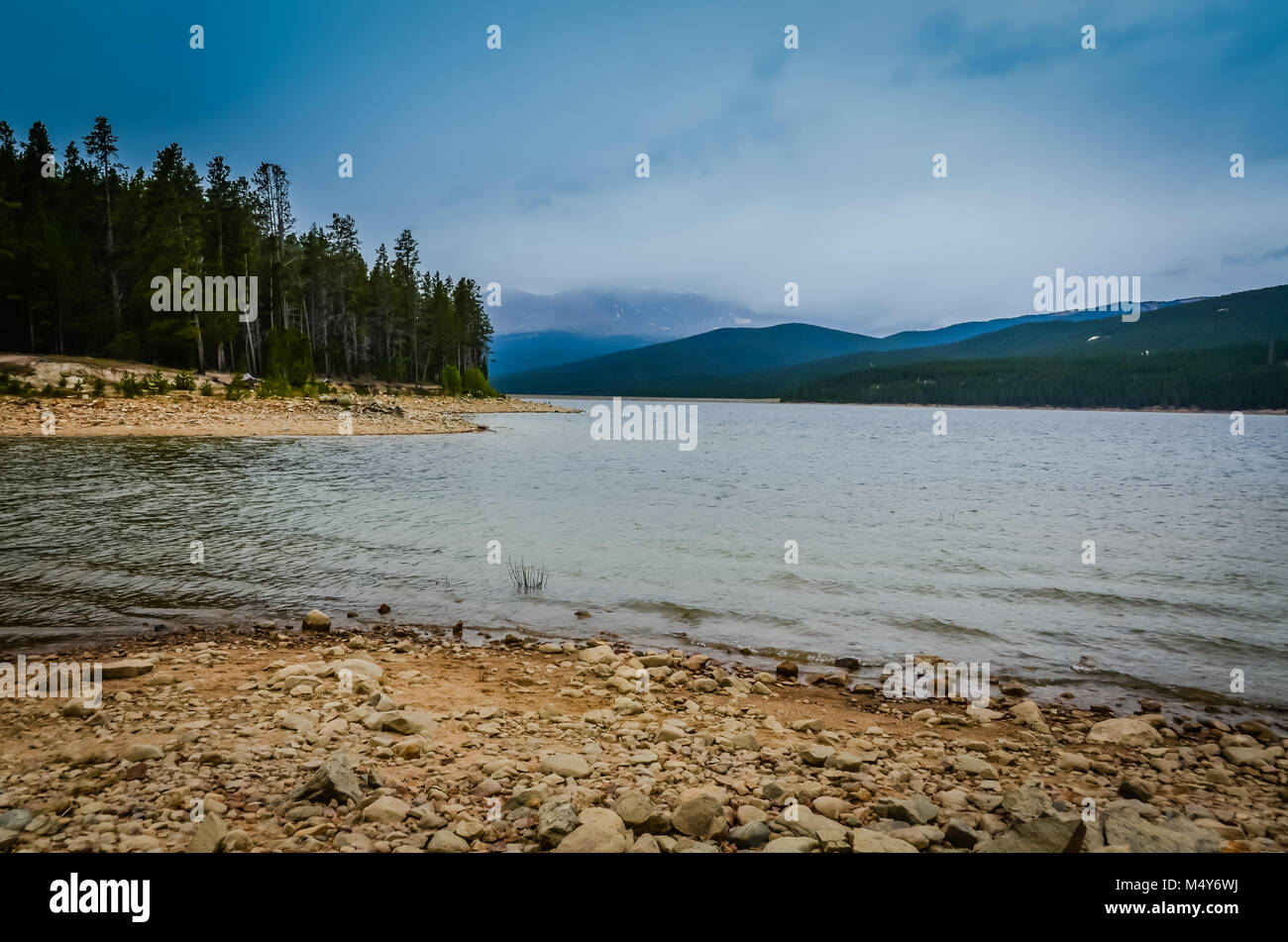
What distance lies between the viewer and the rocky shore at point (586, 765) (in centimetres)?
425

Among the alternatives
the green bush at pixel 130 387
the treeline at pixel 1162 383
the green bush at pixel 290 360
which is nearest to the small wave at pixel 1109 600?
the green bush at pixel 130 387

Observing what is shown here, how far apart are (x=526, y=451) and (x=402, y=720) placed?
117 feet

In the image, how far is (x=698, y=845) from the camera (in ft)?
13.5

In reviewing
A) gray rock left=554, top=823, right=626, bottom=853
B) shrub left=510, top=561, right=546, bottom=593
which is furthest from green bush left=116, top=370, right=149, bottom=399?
gray rock left=554, top=823, right=626, bottom=853

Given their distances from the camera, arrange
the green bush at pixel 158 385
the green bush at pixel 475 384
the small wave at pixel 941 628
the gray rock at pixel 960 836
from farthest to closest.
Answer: the green bush at pixel 475 384 < the green bush at pixel 158 385 < the small wave at pixel 941 628 < the gray rock at pixel 960 836

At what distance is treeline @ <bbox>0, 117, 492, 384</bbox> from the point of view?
185 feet

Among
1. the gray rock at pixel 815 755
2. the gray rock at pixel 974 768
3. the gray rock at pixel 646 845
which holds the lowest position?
the gray rock at pixel 974 768

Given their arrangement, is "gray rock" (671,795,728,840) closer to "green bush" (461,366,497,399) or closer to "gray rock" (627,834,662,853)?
"gray rock" (627,834,662,853)

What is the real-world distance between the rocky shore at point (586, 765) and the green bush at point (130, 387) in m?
45.6

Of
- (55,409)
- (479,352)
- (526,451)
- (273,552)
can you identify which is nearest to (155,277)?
(55,409)

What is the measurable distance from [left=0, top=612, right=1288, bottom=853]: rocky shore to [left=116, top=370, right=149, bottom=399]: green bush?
4562cm

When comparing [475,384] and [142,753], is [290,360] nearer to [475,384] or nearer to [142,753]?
→ [475,384]

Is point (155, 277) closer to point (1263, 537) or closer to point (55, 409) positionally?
point (55, 409)

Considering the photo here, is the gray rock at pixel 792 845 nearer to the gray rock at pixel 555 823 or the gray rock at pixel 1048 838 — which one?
the gray rock at pixel 1048 838
